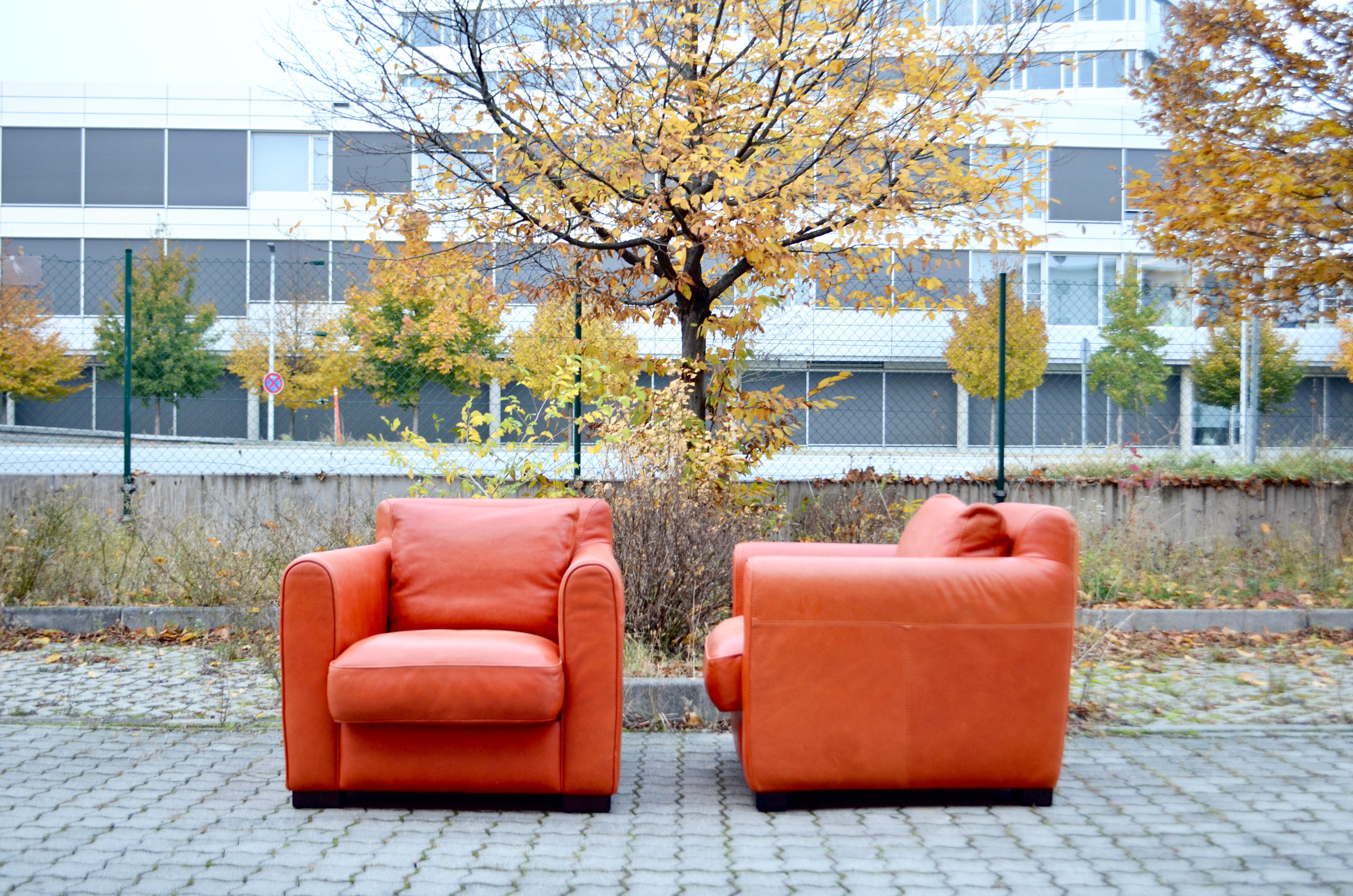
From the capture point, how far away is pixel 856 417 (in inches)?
325

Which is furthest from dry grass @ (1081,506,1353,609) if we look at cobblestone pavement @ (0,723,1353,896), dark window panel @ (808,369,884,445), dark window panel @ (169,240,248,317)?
dark window panel @ (169,240,248,317)

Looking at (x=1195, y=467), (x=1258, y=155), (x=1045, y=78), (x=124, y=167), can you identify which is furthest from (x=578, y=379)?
(x=124, y=167)

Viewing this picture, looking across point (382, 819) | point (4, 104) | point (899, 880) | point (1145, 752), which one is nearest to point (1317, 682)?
point (1145, 752)

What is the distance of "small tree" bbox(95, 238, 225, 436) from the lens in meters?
9.17

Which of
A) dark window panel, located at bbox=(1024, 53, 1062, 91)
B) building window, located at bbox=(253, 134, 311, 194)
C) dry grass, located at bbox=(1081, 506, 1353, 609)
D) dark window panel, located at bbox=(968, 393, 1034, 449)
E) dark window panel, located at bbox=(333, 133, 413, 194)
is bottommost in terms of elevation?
dry grass, located at bbox=(1081, 506, 1353, 609)

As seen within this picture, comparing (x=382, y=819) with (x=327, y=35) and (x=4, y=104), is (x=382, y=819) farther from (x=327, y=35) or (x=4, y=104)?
(x=4, y=104)

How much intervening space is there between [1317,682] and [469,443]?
15.5ft

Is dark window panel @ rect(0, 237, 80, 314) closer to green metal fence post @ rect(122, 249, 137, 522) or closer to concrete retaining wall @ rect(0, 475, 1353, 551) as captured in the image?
green metal fence post @ rect(122, 249, 137, 522)

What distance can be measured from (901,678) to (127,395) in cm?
639

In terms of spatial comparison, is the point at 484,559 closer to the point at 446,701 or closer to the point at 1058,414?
the point at 446,701

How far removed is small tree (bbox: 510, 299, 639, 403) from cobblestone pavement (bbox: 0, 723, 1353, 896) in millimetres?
2958

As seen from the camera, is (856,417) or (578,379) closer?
(578,379)

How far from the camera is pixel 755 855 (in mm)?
2814

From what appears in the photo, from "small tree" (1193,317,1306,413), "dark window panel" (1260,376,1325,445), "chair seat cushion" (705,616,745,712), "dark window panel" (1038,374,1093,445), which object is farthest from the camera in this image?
"small tree" (1193,317,1306,413)
